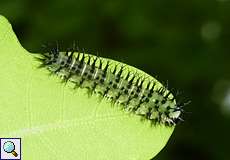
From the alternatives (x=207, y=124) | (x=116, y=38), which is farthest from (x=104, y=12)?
(x=207, y=124)

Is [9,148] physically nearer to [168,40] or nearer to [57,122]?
[57,122]

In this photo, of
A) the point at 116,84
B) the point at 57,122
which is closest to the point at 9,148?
the point at 57,122

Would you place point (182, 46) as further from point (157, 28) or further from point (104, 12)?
point (104, 12)

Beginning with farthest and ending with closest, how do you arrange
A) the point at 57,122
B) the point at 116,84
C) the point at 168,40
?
the point at 168,40
the point at 116,84
the point at 57,122

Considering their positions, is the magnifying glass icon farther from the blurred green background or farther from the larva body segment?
the blurred green background

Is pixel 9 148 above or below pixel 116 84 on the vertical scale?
below

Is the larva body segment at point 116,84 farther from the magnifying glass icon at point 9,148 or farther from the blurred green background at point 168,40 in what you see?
the blurred green background at point 168,40

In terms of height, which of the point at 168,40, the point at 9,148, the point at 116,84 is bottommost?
the point at 9,148
